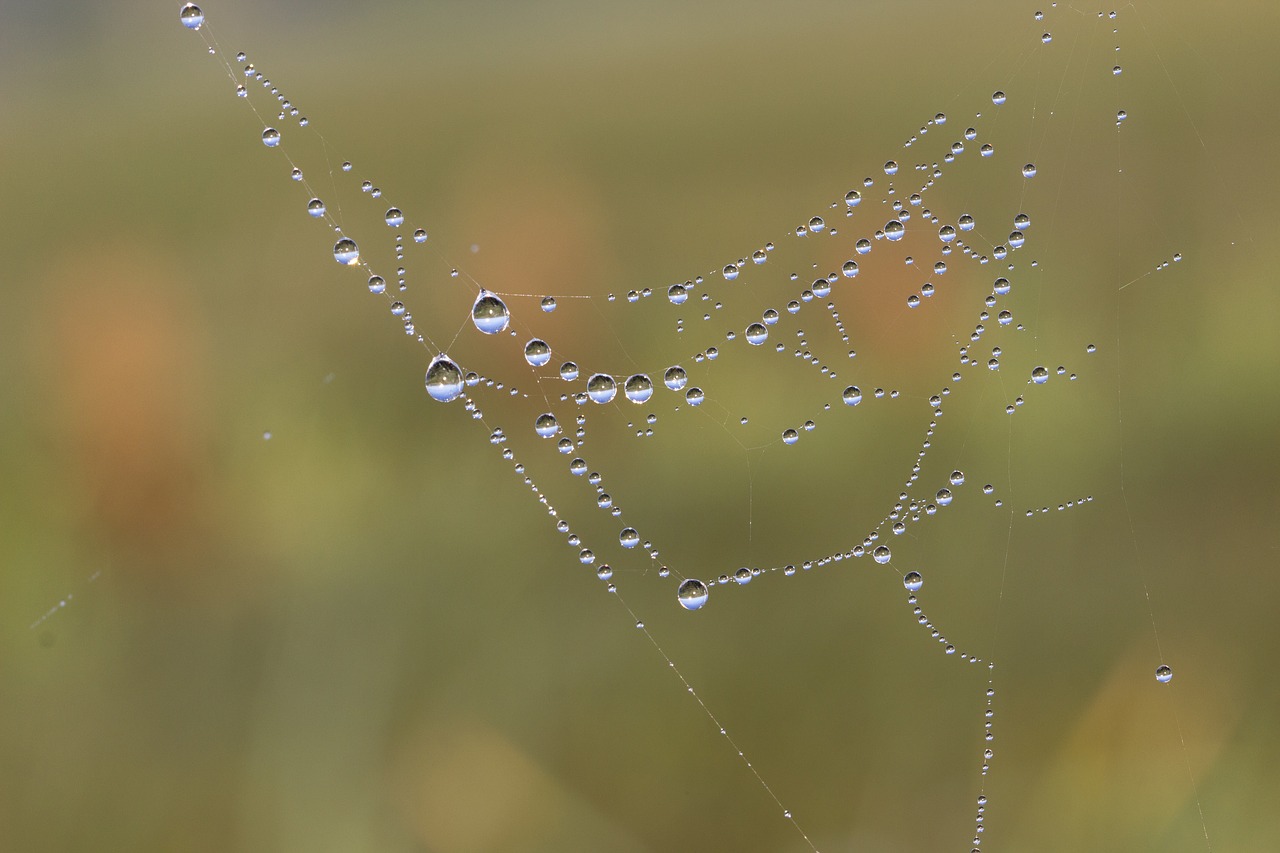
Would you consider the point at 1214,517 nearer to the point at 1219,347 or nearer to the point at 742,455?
the point at 1219,347

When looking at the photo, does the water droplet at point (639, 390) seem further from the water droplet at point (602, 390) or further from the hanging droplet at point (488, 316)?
the hanging droplet at point (488, 316)

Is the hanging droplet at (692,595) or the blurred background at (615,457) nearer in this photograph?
the hanging droplet at (692,595)

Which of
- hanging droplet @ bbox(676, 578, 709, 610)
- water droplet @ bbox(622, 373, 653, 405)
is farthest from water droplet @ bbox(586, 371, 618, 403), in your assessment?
hanging droplet @ bbox(676, 578, 709, 610)

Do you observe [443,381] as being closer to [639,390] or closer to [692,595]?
[639,390]

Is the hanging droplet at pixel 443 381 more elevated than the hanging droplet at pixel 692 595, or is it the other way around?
the hanging droplet at pixel 443 381

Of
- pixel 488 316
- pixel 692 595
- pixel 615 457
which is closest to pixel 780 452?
pixel 615 457

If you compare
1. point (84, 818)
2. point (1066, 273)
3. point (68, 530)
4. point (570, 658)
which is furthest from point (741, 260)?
point (84, 818)

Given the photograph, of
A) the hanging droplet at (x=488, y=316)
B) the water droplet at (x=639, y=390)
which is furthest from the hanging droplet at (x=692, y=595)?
the hanging droplet at (x=488, y=316)
